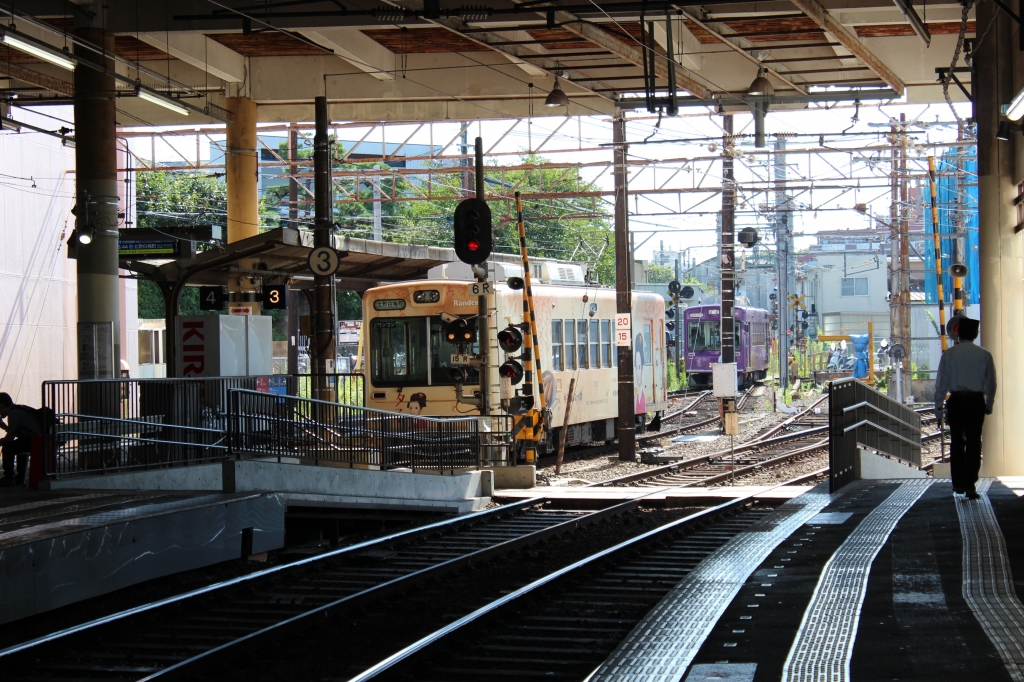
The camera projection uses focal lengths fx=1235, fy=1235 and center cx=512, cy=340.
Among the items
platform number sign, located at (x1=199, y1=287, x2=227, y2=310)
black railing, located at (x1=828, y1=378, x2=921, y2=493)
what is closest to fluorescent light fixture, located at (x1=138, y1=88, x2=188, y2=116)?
platform number sign, located at (x1=199, y1=287, x2=227, y2=310)

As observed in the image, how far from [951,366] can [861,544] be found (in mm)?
2370

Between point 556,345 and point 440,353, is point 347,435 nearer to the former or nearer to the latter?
point 440,353

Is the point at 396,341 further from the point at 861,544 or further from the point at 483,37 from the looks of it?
the point at 861,544

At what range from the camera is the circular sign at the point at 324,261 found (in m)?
18.1

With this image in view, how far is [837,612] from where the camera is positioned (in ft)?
21.5

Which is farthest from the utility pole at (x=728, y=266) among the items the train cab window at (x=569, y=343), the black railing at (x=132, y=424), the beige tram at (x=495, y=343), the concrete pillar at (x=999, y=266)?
the black railing at (x=132, y=424)

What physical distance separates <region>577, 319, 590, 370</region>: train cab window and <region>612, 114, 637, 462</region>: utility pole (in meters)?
0.89

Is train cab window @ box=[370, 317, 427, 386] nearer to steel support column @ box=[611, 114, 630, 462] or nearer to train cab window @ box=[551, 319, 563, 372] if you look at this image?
train cab window @ box=[551, 319, 563, 372]

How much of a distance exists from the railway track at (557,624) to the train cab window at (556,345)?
1276 cm

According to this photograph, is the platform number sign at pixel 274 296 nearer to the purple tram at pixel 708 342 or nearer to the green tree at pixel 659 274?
the purple tram at pixel 708 342

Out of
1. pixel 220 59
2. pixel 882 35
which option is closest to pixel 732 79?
pixel 882 35

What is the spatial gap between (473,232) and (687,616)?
10793mm

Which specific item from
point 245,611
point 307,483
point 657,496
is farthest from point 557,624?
point 657,496

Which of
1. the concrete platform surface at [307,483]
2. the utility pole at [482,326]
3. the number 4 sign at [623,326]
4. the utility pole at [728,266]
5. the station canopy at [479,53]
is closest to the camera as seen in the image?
the concrete platform surface at [307,483]
